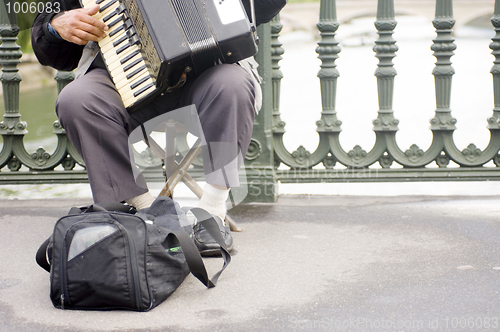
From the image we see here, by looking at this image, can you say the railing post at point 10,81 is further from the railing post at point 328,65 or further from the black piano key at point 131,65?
the railing post at point 328,65

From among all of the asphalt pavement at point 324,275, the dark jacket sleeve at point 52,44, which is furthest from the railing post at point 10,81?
the dark jacket sleeve at point 52,44

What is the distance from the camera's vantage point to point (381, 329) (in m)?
1.61

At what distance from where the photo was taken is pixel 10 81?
122 inches

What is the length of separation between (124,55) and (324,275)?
113cm

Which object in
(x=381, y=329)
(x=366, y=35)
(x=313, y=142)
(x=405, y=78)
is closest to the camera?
(x=381, y=329)

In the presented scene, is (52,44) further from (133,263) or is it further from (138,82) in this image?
(133,263)

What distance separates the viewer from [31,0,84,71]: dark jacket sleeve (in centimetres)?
223

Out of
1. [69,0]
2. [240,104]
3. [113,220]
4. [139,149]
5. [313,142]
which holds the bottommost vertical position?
[313,142]

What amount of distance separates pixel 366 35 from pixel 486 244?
88.2 ft

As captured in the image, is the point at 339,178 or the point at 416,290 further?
the point at 339,178

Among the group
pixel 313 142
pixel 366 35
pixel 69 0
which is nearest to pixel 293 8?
pixel 366 35

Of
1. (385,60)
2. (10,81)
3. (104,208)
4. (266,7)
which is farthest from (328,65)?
(10,81)

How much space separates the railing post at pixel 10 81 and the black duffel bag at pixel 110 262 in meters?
1.62

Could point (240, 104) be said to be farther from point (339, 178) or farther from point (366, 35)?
point (366, 35)
